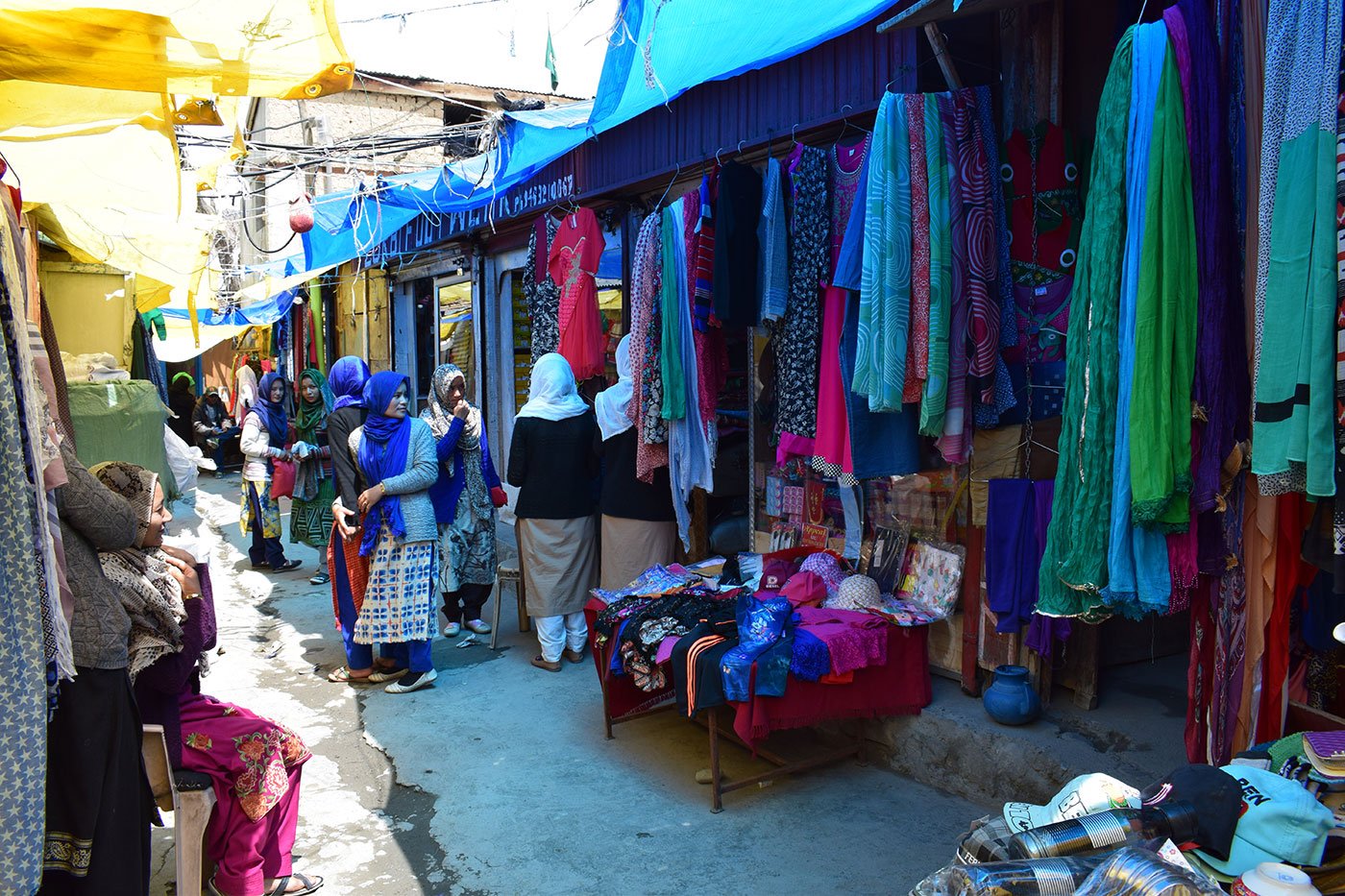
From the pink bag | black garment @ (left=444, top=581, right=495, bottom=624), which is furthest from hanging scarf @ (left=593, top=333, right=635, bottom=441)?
the pink bag

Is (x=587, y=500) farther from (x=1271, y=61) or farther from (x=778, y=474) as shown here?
(x=1271, y=61)

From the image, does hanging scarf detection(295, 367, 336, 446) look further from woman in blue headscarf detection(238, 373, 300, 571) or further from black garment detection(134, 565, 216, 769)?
black garment detection(134, 565, 216, 769)

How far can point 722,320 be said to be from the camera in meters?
4.78

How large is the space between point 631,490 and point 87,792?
130 inches

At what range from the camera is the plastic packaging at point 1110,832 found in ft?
6.38

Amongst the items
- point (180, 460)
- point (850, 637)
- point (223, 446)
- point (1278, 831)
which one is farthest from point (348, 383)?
point (223, 446)

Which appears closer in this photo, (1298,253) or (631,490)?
(1298,253)

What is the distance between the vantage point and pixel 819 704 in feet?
13.1

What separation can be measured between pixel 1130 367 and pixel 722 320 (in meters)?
2.36

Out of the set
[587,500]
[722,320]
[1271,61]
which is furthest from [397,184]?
[1271,61]

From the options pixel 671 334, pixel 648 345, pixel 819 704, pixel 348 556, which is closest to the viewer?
pixel 819 704

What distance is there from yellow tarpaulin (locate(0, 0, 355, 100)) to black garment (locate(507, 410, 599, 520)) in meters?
2.66

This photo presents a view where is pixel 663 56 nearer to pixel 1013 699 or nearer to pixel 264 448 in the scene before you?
pixel 1013 699

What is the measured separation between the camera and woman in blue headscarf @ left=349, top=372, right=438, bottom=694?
529 cm
